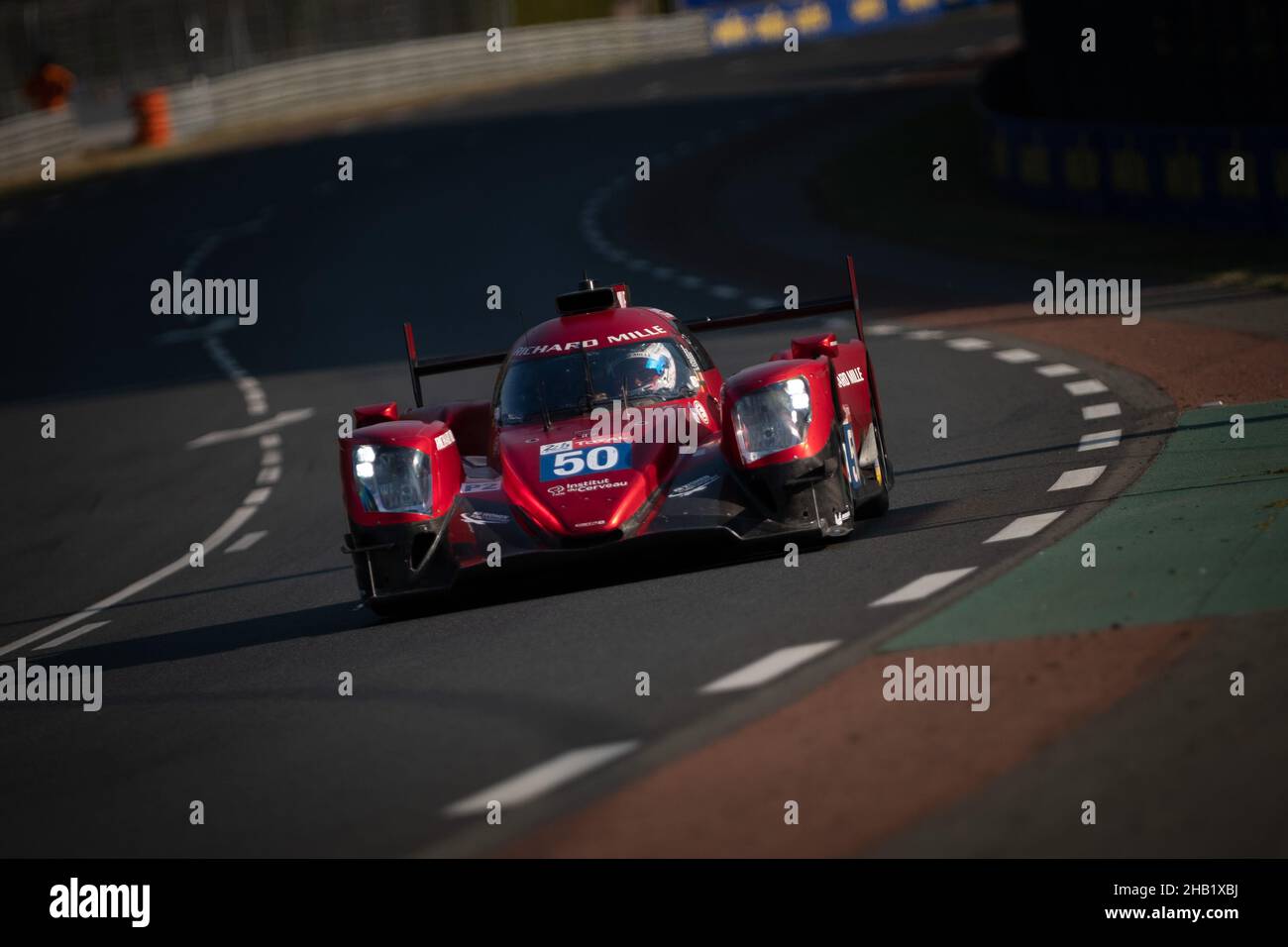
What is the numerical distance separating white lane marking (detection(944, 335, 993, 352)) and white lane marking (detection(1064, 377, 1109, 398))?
3.14m

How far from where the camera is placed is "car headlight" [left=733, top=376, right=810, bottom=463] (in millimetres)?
10312

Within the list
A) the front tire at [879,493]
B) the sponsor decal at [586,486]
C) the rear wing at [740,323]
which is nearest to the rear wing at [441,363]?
the rear wing at [740,323]

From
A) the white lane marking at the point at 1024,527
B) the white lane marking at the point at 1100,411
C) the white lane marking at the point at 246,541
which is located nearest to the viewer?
the white lane marking at the point at 1024,527

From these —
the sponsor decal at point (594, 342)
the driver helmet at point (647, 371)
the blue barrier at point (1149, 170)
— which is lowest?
the driver helmet at point (647, 371)

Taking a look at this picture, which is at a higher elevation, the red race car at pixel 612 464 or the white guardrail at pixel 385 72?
the white guardrail at pixel 385 72

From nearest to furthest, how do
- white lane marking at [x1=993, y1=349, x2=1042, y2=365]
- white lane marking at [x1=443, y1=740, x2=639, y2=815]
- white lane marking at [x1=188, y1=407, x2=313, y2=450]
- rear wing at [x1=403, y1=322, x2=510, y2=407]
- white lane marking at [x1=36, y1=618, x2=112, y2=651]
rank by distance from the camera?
white lane marking at [x1=443, y1=740, x2=639, y2=815] → rear wing at [x1=403, y1=322, x2=510, y2=407] → white lane marking at [x1=36, y1=618, x2=112, y2=651] → white lane marking at [x1=993, y1=349, x2=1042, y2=365] → white lane marking at [x1=188, y1=407, x2=313, y2=450]

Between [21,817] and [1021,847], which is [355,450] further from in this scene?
[1021,847]

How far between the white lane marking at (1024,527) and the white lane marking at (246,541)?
22.7 ft

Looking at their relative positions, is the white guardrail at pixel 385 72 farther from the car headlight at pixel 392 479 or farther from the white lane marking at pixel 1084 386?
the car headlight at pixel 392 479

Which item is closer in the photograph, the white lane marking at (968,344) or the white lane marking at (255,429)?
Result: the white lane marking at (968,344)

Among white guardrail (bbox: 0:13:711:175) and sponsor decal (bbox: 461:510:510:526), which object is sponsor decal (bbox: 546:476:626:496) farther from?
white guardrail (bbox: 0:13:711:175)

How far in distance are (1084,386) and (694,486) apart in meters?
6.68

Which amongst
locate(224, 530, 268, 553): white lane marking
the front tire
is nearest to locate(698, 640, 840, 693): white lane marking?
the front tire

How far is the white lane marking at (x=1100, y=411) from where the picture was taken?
14320 millimetres
